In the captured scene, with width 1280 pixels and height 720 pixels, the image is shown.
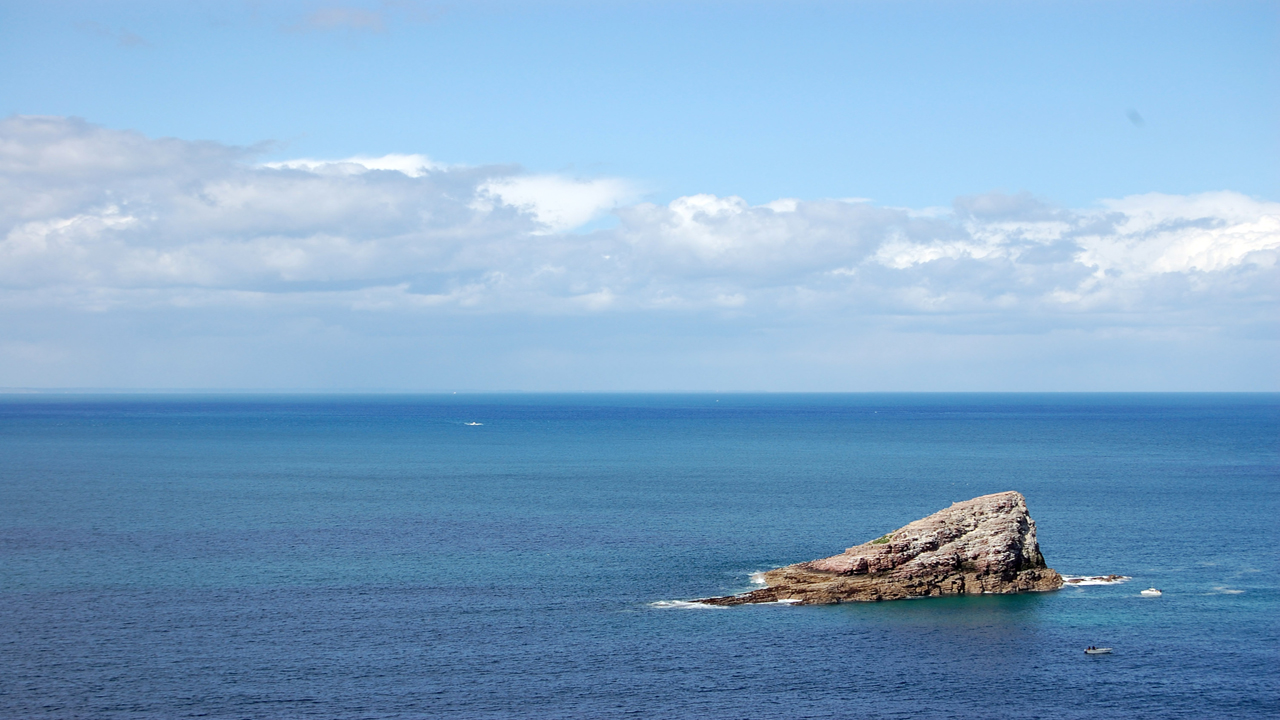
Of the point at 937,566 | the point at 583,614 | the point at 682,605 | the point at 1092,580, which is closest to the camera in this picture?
the point at 583,614

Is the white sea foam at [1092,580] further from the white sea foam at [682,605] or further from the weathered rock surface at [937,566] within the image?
the white sea foam at [682,605]

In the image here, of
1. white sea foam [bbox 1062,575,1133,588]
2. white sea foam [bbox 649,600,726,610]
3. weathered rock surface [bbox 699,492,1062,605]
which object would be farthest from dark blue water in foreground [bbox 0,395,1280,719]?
weathered rock surface [bbox 699,492,1062,605]

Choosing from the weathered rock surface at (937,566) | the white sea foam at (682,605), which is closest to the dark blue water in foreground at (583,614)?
the white sea foam at (682,605)

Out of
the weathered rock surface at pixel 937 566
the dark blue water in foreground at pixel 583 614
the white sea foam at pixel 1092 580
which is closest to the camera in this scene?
the dark blue water in foreground at pixel 583 614

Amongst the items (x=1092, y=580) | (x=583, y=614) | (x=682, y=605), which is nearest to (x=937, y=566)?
(x=1092, y=580)

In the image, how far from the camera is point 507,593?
83.8m

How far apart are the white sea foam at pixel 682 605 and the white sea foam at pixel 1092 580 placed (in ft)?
104

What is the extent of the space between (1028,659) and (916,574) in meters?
17.2

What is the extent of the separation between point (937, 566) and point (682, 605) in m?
21.9

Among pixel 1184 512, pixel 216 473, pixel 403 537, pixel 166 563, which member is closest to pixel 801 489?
pixel 1184 512

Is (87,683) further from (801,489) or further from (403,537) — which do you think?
(801,489)

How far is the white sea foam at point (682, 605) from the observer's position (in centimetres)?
7906

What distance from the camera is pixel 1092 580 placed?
88.4m

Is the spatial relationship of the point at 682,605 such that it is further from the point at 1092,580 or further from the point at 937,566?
the point at 1092,580
